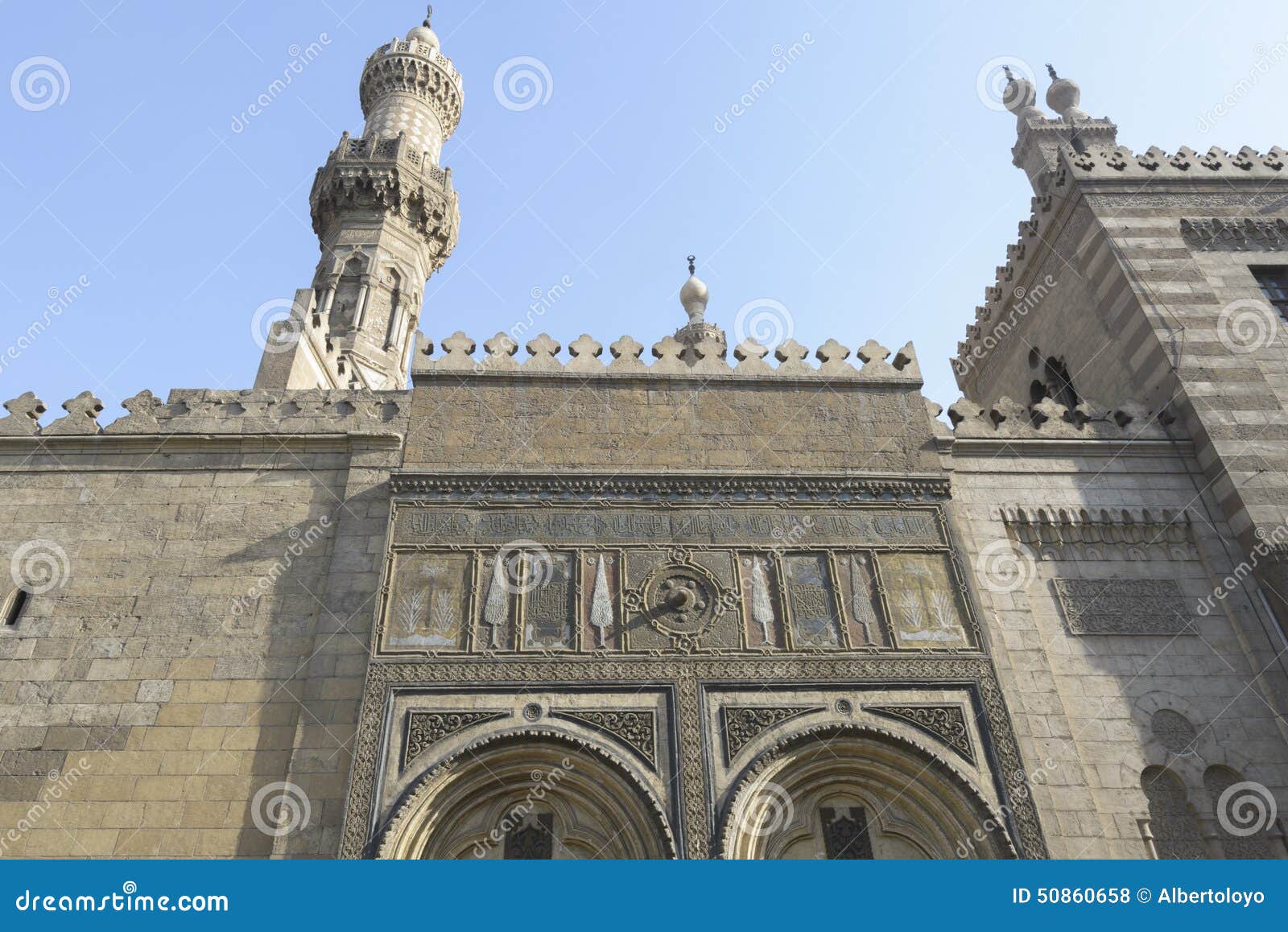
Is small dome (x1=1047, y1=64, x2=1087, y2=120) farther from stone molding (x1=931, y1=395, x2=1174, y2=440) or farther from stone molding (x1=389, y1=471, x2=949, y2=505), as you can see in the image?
stone molding (x1=389, y1=471, x2=949, y2=505)

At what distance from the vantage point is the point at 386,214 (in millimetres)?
17750

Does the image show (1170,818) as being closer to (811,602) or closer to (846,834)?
(846,834)

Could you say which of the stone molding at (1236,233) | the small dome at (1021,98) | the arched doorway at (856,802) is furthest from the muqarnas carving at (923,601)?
the small dome at (1021,98)

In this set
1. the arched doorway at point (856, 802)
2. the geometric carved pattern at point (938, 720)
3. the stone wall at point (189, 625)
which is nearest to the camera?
the stone wall at point (189, 625)

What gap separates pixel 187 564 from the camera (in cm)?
835

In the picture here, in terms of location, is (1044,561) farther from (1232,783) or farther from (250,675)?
(250,675)

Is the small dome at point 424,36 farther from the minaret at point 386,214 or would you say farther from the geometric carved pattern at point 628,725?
the geometric carved pattern at point 628,725

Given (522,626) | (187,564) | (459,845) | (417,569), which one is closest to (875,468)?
(522,626)

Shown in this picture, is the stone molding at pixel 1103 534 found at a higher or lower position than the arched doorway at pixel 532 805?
higher

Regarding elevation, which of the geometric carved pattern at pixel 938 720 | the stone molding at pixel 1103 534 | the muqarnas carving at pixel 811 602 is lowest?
the geometric carved pattern at pixel 938 720

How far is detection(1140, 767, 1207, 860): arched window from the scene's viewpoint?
7.48 m

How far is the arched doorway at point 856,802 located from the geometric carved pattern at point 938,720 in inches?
8.2

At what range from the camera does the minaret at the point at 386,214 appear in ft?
53.0

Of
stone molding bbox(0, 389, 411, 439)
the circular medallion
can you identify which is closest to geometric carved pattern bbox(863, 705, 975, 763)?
the circular medallion
